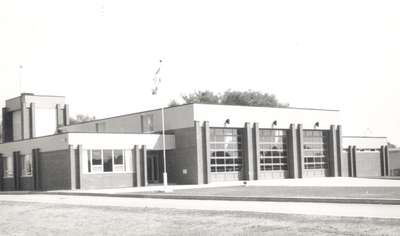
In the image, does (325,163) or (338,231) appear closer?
(338,231)

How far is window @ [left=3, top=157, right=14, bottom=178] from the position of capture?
51.1 m

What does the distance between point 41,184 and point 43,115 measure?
16.2 metres

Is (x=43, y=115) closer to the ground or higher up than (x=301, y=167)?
higher up

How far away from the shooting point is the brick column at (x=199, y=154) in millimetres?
47406

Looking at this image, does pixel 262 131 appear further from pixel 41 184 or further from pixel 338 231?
pixel 338 231

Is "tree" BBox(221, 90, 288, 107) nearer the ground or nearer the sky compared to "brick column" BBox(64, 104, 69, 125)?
nearer the sky

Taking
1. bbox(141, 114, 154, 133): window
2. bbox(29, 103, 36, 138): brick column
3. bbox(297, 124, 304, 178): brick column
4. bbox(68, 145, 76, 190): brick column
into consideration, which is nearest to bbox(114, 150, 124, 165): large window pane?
bbox(68, 145, 76, 190): brick column

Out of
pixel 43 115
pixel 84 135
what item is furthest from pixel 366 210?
pixel 43 115

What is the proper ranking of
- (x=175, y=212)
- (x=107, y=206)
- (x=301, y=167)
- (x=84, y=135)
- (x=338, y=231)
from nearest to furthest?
(x=338, y=231)
(x=175, y=212)
(x=107, y=206)
(x=84, y=135)
(x=301, y=167)

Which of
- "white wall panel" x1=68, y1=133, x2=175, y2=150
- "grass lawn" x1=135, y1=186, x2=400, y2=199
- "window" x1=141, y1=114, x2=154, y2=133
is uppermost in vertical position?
"window" x1=141, y1=114, x2=154, y2=133

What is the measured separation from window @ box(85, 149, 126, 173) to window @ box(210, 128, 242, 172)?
23.5 feet

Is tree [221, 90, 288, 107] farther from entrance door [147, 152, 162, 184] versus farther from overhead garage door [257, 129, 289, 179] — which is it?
entrance door [147, 152, 162, 184]

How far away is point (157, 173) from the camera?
165ft

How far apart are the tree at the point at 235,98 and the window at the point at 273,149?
44219 mm
